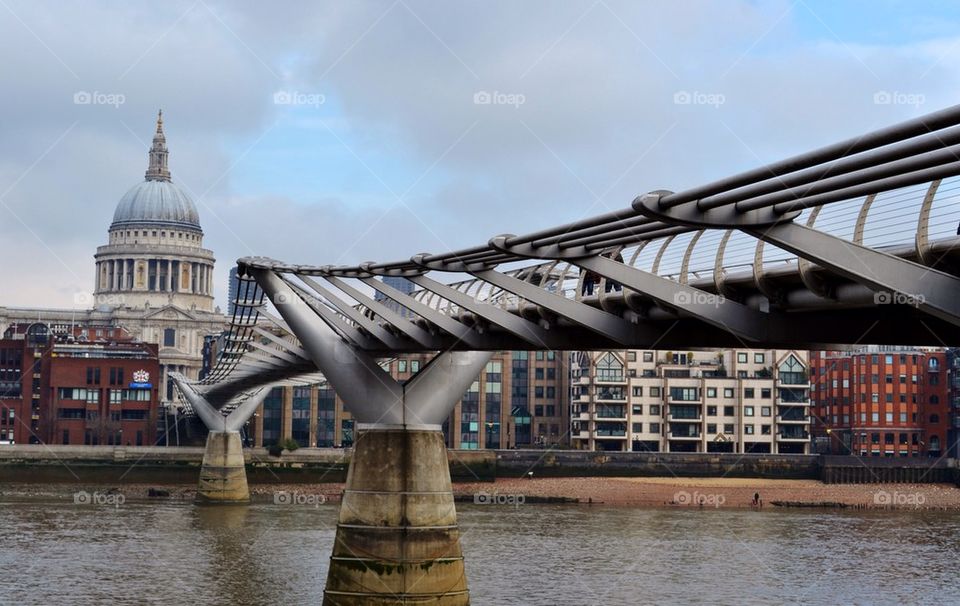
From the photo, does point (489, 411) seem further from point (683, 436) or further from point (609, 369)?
point (683, 436)

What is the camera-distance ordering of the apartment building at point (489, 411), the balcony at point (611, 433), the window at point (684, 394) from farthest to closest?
the apartment building at point (489, 411) → the window at point (684, 394) → the balcony at point (611, 433)

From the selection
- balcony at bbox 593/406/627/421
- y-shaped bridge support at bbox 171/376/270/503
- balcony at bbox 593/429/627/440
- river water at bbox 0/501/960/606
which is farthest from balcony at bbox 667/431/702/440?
y-shaped bridge support at bbox 171/376/270/503

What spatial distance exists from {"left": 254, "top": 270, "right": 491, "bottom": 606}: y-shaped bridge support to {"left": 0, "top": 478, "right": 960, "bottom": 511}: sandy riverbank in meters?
45.7

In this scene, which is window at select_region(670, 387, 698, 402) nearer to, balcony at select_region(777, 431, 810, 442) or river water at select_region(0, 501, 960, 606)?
balcony at select_region(777, 431, 810, 442)

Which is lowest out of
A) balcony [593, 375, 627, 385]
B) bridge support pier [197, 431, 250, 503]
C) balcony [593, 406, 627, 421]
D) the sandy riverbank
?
the sandy riverbank

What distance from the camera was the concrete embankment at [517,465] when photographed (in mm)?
90688

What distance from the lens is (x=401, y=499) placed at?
3147cm

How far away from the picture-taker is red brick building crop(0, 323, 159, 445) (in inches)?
4245

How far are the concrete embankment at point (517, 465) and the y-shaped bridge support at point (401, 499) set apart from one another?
189 ft

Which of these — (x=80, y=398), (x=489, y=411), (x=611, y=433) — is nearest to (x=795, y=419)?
(x=611, y=433)

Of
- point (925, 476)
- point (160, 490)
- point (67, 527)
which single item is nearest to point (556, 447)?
point (925, 476)

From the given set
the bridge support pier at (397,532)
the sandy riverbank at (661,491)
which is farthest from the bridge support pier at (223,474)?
the bridge support pier at (397,532)

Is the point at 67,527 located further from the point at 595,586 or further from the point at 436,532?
the point at 436,532

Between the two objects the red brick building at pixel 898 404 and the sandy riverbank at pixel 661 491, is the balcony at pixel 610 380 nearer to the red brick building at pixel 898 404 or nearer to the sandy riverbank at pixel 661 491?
the sandy riverbank at pixel 661 491
